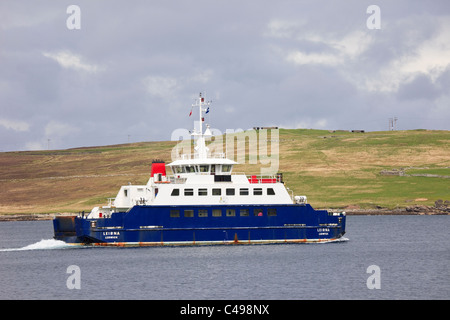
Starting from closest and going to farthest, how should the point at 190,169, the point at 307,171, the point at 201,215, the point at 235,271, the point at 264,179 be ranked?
1. the point at 235,271
2. the point at 201,215
3. the point at 190,169
4. the point at 264,179
5. the point at 307,171

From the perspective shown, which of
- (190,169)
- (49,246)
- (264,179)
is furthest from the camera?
(49,246)

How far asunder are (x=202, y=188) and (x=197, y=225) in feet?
7.81

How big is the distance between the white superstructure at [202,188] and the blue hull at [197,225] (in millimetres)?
562

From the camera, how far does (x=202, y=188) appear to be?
46250 millimetres

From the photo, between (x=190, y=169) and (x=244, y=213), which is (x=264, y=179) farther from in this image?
(x=190, y=169)

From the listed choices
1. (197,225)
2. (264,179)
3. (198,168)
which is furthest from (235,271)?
(264,179)

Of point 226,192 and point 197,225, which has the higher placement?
point 226,192

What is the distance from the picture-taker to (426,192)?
9456 centimetres

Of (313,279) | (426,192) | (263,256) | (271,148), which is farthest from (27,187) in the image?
(313,279)

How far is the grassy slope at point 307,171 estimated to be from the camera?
320 feet

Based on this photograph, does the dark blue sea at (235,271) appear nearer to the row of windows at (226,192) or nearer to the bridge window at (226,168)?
the row of windows at (226,192)

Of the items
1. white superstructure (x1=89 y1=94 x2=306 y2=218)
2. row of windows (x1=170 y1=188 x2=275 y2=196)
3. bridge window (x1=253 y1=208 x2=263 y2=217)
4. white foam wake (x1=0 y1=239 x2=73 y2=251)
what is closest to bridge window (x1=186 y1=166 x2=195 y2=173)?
white superstructure (x1=89 y1=94 x2=306 y2=218)

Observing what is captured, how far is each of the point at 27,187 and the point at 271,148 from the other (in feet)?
144
